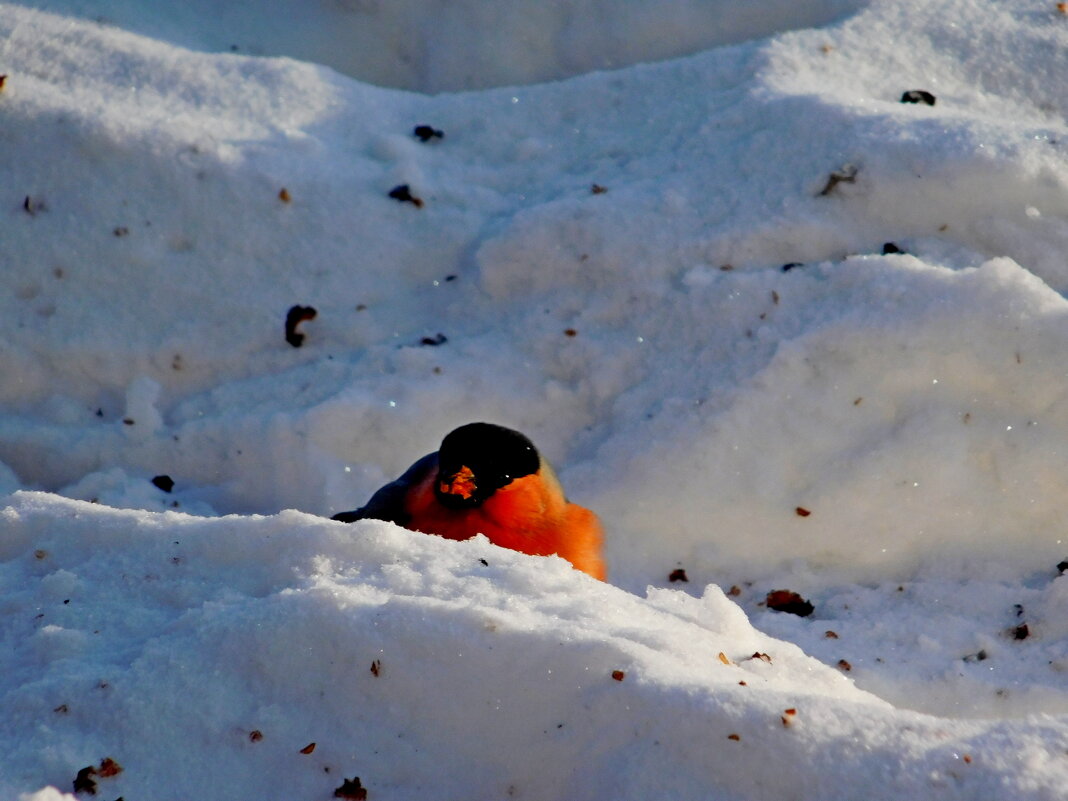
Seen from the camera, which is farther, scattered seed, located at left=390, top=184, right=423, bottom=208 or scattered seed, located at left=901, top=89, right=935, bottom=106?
scattered seed, located at left=390, top=184, right=423, bottom=208

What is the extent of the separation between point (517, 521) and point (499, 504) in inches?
2.9

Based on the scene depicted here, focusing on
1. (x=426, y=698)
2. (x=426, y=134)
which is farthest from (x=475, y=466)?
(x=426, y=134)

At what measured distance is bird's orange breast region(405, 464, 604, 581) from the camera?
140 inches

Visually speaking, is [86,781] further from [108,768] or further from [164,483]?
[164,483]

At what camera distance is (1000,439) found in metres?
3.80

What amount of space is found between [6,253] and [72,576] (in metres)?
2.73

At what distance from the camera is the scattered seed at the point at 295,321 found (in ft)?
15.2

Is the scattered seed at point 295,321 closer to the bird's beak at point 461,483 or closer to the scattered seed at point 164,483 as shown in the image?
the scattered seed at point 164,483

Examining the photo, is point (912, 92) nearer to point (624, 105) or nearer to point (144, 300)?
point (624, 105)

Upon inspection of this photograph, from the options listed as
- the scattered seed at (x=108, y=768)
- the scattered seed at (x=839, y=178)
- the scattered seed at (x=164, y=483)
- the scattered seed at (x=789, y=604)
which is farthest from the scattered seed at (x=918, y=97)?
the scattered seed at (x=108, y=768)

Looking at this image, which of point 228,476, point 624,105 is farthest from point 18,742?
point 624,105

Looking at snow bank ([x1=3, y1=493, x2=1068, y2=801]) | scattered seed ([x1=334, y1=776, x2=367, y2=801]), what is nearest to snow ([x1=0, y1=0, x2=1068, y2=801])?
snow bank ([x1=3, y1=493, x2=1068, y2=801])

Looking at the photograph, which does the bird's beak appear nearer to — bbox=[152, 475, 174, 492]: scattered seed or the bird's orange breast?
the bird's orange breast

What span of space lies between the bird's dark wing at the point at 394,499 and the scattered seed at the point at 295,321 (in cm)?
101
